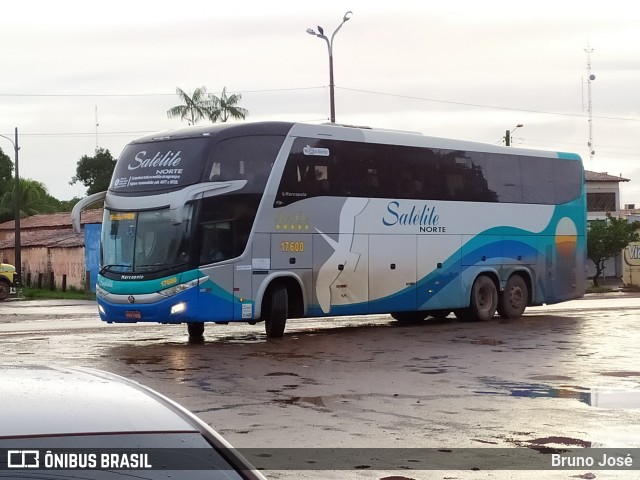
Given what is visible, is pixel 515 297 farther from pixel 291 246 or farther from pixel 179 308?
pixel 179 308

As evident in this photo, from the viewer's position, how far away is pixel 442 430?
33.8ft

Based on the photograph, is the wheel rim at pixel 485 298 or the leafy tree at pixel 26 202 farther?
the leafy tree at pixel 26 202

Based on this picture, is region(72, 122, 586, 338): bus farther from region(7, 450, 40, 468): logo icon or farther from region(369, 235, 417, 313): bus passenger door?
region(7, 450, 40, 468): logo icon

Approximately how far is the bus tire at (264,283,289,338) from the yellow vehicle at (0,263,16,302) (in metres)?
26.9

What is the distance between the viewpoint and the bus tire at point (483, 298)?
83.4ft

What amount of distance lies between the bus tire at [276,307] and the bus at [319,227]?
41 millimetres

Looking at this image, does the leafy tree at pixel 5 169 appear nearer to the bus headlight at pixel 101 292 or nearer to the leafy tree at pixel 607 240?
the leafy tree at pixel 607 240

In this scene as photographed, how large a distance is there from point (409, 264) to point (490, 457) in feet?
48.7

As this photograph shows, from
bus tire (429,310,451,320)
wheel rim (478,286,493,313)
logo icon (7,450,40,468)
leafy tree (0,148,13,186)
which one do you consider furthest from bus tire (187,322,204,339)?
leafy tree (0,148,13,186)

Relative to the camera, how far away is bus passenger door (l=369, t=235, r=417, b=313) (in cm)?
2297

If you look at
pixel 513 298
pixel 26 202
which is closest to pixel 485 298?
pixel 513 298

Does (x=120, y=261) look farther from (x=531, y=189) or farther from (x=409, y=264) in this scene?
(x=531, y=189)

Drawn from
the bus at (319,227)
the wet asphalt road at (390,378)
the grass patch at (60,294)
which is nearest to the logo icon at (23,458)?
the wet asphalt road at (390,378)

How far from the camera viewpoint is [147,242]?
19.8 m
